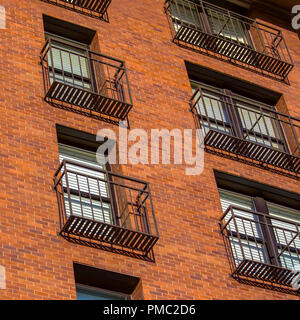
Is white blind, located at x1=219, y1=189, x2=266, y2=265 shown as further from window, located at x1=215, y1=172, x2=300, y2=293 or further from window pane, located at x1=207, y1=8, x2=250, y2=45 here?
window pane, located at x1=207, y1=8, x2=250, y2=45

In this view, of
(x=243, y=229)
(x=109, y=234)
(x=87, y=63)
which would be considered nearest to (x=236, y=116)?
(x=243, y=229)

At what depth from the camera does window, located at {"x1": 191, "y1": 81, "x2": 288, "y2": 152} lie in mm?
22938

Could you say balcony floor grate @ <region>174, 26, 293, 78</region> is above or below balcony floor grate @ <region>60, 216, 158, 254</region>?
above

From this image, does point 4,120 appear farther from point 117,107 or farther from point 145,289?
point 145,289

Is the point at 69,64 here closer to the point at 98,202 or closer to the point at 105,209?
the point at 98,202

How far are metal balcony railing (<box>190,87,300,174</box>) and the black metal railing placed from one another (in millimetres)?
2089

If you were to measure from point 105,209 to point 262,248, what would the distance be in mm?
4011

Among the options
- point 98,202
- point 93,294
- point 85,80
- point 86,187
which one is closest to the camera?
point 93,294

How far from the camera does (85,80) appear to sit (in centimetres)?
2220

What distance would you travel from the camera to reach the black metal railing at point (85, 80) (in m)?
20.4

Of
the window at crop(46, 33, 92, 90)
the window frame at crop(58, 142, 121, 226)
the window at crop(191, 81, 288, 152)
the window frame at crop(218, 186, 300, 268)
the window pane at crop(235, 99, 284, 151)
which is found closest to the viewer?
the window frame at crop(58, 142, 121, 226)
